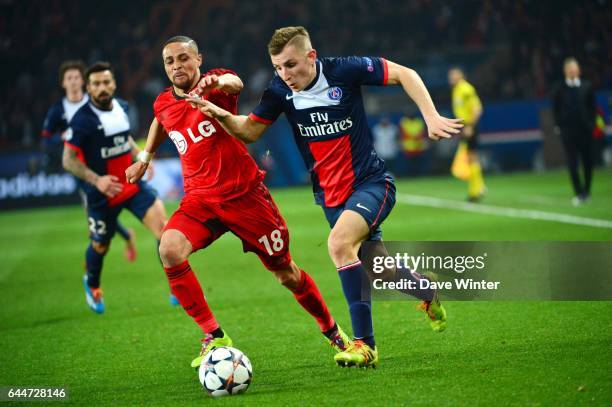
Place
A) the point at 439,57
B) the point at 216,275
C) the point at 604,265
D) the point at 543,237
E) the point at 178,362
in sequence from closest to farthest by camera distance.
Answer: the point at 604,265 → the point at 178,362 → the point at 216,275 → the point at 543,237 → the point at 439,57

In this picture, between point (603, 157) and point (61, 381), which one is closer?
point (61, 381)

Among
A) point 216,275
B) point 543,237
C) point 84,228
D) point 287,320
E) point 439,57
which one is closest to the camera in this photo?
point 287,320

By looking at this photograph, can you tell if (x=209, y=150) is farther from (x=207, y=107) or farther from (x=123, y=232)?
(x=123, y=232)

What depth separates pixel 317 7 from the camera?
92.1ft

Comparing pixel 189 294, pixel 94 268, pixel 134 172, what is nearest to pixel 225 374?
pixel 189 294

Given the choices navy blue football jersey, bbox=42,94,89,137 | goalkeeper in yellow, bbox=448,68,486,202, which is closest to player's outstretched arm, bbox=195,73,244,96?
navy blue football jersey, bbox=42,94,89,137

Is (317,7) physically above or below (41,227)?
above

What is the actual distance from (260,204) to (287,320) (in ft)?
6.31

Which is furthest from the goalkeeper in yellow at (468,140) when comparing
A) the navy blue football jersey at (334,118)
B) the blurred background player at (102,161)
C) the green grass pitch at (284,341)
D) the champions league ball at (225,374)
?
the champions league ball at (225,374)

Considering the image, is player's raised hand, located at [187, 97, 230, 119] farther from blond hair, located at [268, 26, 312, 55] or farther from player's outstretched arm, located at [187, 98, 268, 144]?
blond hair, located at [268, 26, 312, 55]

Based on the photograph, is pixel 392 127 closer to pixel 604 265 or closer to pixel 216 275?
pixel 216 275

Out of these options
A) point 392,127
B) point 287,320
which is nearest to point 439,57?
point 392,127

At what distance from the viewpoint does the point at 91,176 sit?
29.9 ft

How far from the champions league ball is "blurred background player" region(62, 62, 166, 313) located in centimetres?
377
